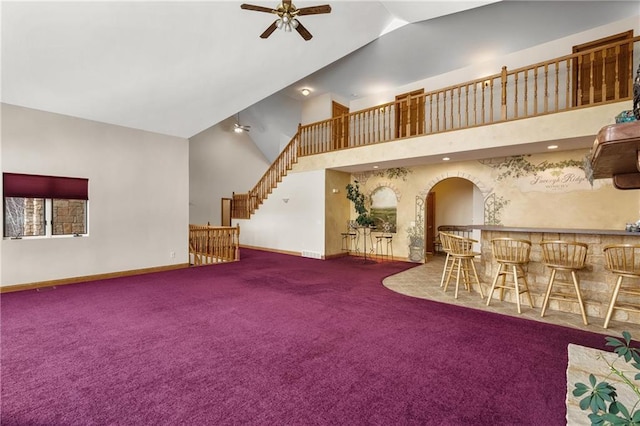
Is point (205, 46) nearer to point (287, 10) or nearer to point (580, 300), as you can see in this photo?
point (287, 10)

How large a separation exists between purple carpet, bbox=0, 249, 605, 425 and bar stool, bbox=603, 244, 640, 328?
62 cm

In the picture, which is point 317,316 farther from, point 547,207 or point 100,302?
point 547,207

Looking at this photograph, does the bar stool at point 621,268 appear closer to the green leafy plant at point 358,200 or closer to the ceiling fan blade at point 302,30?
the ceiling fan blade at point 302,30

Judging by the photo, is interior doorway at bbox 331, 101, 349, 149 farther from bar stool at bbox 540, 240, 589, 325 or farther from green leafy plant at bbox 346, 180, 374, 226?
bar stool at bbox 540, 240, 589, 325

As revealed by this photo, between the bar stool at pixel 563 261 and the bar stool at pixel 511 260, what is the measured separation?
0.24 meters

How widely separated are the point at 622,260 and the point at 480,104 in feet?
16.6

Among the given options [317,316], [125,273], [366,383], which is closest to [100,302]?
[125,273]

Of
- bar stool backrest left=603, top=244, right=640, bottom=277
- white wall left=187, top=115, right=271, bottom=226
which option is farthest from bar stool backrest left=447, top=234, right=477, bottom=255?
Answer: white wall left=187, top=115, right=271, bottom=226

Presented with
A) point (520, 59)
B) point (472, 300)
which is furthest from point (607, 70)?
point (472, 300)

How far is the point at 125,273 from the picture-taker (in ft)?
19.1

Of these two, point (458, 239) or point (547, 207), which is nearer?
point (458, 239)

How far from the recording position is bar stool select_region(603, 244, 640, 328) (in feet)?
10.4

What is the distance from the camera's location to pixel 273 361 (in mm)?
2578

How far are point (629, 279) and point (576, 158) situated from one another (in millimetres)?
3285
